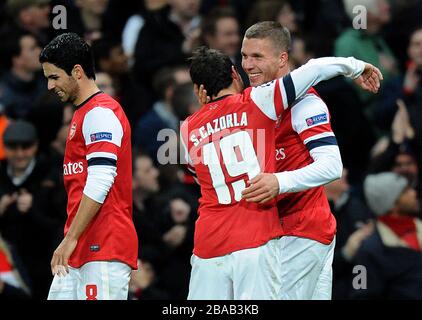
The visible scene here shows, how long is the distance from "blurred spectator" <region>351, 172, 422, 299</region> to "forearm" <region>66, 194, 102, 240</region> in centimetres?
295

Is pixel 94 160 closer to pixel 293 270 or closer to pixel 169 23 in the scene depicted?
pixel 293 270

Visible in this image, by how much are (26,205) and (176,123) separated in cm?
213

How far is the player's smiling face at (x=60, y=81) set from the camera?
8078 mm

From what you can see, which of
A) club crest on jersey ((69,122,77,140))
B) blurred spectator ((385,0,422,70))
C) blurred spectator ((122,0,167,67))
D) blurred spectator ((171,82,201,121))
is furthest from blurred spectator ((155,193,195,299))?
blurred spectator ((385,0,422,70))

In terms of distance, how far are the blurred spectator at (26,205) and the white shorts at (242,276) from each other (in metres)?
2.80

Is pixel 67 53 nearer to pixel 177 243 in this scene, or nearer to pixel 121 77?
pixel 177 243

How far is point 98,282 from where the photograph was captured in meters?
8.02

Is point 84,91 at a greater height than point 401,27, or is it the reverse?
point 401,27

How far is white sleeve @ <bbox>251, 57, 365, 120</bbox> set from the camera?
25.5 feet

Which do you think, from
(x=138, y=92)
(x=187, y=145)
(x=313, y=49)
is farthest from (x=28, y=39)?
(x=187, y=145)

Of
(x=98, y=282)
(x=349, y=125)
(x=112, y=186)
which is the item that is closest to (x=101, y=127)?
(x=112, y=186)

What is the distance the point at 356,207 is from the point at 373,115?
180 cm

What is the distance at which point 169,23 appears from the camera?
13.2 m

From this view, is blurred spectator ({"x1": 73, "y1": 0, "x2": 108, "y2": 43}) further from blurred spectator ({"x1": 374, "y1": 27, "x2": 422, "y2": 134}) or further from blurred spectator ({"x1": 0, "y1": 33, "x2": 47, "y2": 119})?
blurred spectator ({"x1": 374, "y1": 27, "x2": 422, "y2": 134})
